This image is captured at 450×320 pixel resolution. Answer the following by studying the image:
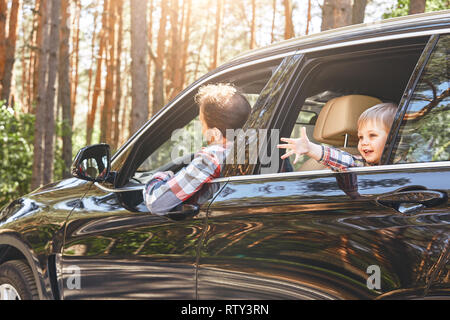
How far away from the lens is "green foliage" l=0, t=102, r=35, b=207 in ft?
45.0

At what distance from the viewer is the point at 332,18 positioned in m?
8.84

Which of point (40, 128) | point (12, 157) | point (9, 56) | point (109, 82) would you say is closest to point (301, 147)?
point (40, 128)

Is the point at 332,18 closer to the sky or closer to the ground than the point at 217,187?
closer to the sky

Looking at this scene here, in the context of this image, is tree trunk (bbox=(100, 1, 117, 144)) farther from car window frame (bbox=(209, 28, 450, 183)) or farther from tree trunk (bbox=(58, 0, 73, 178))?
car window frame (bbox=(209, 28, 450, 183))

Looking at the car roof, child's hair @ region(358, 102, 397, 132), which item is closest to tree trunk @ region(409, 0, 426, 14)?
the car roof

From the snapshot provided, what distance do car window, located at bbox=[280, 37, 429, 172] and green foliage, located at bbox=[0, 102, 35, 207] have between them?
11.1m

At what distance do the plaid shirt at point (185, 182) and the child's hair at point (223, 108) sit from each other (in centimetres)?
15

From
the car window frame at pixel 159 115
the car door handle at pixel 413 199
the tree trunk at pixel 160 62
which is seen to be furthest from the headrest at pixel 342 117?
the tree trunk at pixel 160 62

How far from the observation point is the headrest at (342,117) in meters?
3.01

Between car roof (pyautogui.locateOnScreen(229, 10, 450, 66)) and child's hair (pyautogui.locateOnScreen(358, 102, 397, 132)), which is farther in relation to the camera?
child's hair (pyautogui.locateOnScreen(358, 102, 397, 132))

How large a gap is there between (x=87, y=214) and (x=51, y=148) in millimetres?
11121
